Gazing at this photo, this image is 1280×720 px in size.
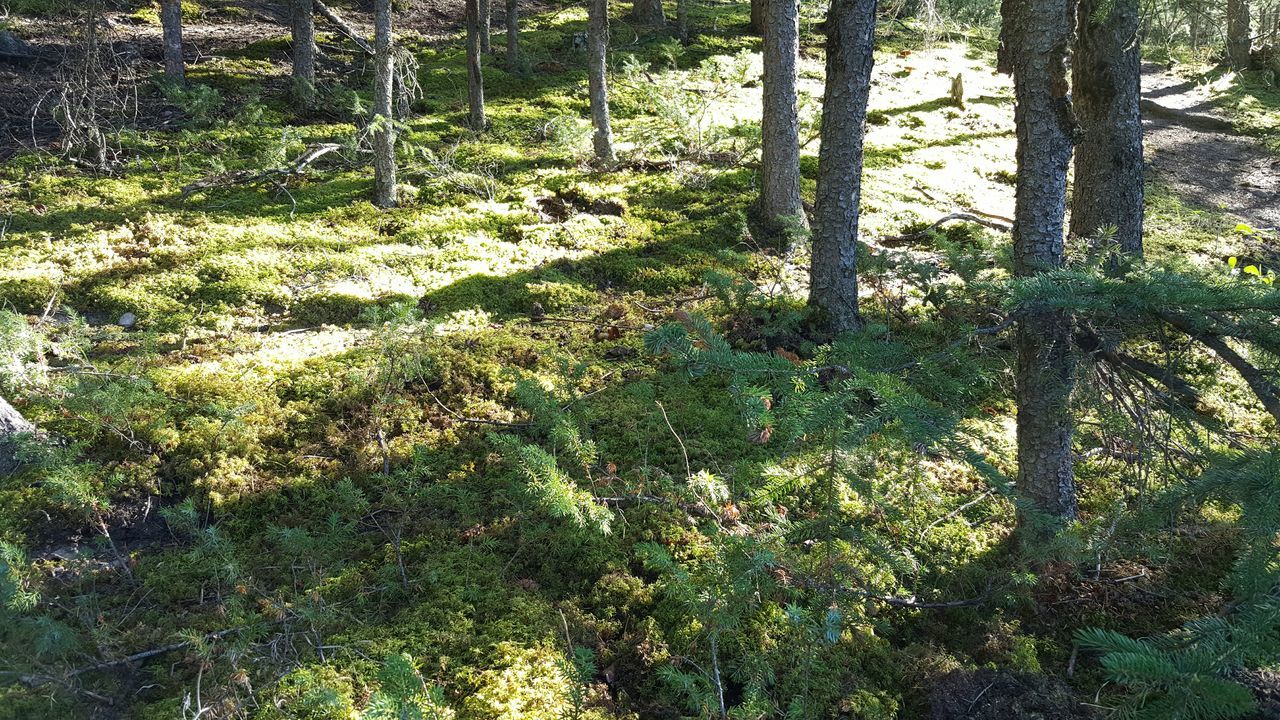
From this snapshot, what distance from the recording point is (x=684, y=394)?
19.3 feet

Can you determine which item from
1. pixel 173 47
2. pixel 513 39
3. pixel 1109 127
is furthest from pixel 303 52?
pixel 1109 127

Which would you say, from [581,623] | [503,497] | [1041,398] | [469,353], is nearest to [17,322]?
[469,353]

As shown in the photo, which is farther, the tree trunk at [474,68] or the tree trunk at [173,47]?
the tree trunk at [173,47]

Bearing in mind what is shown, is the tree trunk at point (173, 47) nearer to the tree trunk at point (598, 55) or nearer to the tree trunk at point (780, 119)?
the tree trunk at point (598, 55)

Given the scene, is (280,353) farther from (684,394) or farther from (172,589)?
(684,394)

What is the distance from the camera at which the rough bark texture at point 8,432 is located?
4.48m

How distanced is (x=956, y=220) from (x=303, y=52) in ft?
31.4

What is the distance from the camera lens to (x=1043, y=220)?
12.8 feet

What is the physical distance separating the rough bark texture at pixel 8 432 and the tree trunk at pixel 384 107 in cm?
432

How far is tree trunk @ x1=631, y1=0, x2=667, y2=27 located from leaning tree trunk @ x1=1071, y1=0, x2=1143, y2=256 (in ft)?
37.8

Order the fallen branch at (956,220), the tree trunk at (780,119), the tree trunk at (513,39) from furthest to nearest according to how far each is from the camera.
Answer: the tree trunk at (513,39)
the fallen branch at (956,220)
the tree trunk at (780,119)

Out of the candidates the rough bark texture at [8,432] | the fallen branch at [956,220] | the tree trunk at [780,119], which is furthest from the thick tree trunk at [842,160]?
the rough bark texture at [8,432]

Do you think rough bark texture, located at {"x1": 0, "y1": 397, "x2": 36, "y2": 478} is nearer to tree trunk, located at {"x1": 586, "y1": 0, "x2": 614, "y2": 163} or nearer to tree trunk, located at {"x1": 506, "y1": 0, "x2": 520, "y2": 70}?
tree trunk, located at {"x1": 586, "y1": 0, "x2": 614, "y2": 163}

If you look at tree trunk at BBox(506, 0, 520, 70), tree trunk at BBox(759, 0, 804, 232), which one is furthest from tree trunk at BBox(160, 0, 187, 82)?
tree trunk at BBox(759, 0, 804, 232)
